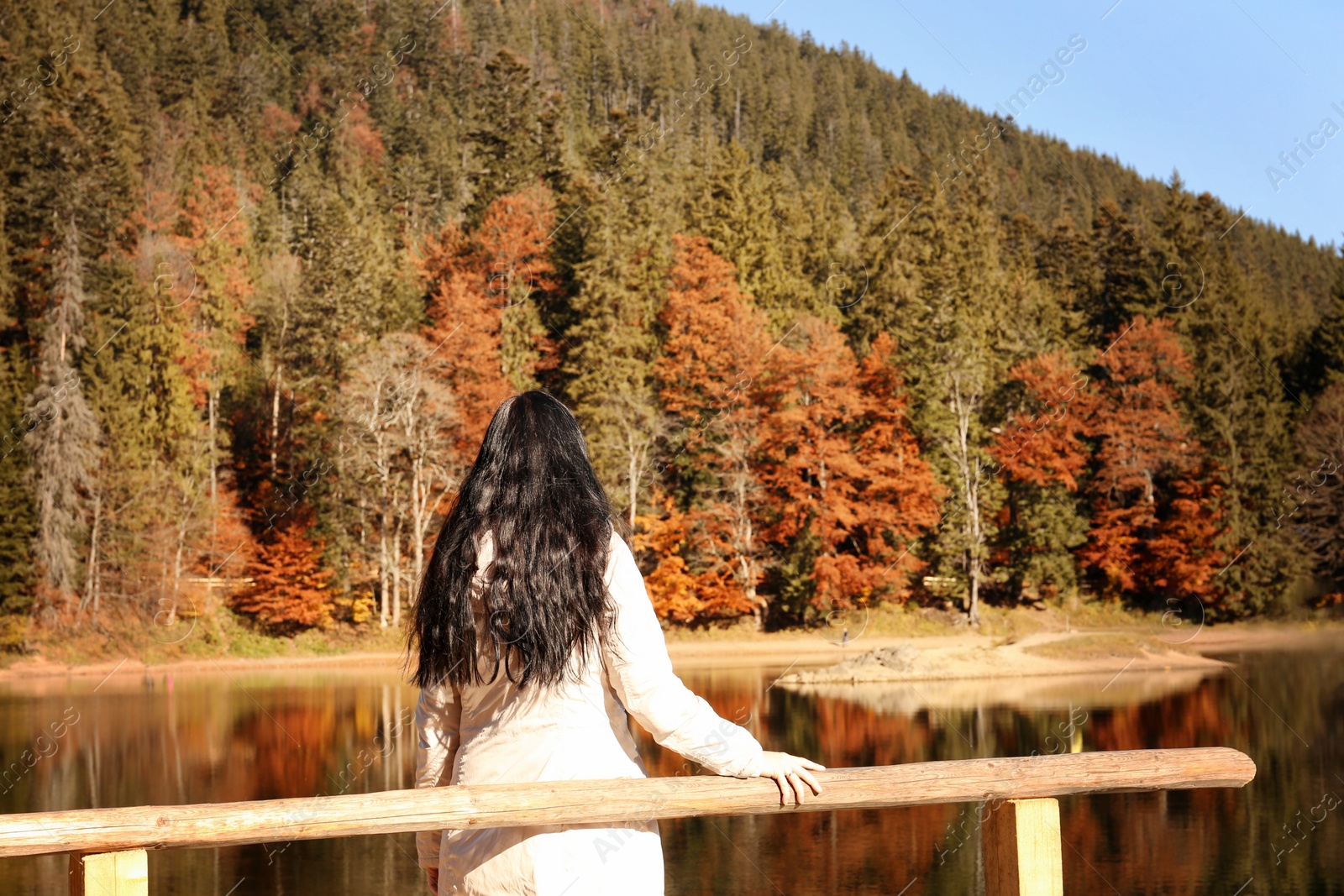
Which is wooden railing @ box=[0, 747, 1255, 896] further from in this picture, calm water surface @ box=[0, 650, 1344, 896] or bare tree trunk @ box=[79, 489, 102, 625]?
bare tree trunk @ box=[79, 489, 102, 625]

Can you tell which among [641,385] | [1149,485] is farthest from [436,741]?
Answer: [1149,485]

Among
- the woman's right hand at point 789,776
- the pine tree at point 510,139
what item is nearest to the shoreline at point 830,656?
the pine tree at point 510,139

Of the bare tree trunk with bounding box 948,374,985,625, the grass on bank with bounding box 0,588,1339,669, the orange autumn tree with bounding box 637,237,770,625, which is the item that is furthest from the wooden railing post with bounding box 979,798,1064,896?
the bare tree trunk with bounding box 948,374,985,625

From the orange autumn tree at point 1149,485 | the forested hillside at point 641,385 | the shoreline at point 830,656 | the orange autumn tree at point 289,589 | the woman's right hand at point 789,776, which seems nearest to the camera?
the woman's right hand at point 789,776

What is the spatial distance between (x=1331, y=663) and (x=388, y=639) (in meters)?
19.0

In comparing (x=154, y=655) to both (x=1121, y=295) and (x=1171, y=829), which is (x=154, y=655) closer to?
(x=1171, y=829)

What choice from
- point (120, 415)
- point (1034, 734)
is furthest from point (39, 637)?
point (1034, 734)

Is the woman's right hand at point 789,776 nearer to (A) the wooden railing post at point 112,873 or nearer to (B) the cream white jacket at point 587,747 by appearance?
(B) the cream white jacket at point 587,747

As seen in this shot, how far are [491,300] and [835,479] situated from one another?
10594mm

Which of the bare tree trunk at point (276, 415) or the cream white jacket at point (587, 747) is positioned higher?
the bare tree trunk at point (276, 415)

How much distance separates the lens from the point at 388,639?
1073 inches

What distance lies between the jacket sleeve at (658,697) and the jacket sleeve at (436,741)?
13.1 inches

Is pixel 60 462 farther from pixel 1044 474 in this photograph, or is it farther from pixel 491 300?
pixel 1044 474

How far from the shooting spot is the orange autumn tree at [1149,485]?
2852 cm
